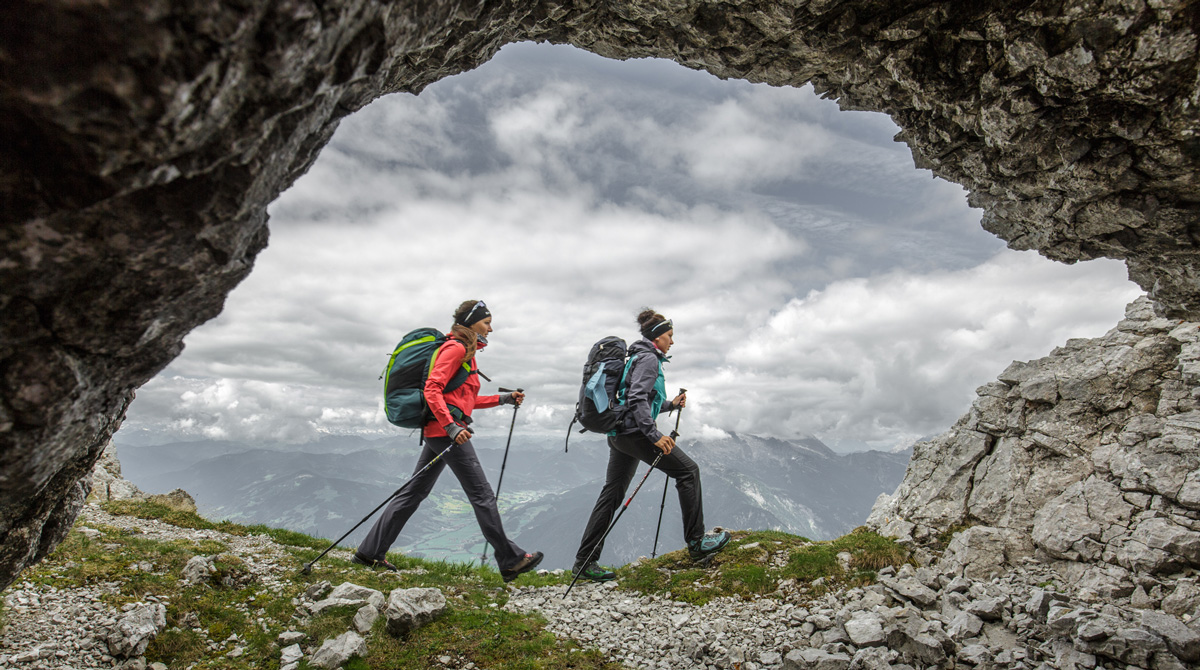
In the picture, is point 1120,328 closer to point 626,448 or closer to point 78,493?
point 626,448

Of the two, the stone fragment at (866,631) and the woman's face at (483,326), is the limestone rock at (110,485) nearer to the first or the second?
the woman's face at (483,326)

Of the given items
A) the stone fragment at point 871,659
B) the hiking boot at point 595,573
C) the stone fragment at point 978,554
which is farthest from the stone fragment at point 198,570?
the stone fragment at point 978,554

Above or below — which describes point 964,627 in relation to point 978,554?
below

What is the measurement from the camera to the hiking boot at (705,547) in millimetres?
11259

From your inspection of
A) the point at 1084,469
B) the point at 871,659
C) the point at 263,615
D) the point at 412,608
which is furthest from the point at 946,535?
the point at 263,615

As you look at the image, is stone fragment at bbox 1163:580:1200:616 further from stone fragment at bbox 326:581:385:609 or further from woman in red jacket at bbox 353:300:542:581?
stone fragment at bbox 326:581:385:609

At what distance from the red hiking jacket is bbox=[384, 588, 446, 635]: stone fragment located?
2776mm

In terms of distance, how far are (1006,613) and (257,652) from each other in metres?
10.9

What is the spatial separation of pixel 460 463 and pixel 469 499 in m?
0.75

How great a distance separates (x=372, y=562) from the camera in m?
9.99

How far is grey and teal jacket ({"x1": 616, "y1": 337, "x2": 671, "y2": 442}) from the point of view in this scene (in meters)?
9.82

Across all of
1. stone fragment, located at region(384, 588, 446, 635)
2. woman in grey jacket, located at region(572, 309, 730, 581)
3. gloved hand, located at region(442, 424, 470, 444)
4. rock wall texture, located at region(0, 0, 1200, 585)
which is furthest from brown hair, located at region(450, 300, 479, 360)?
rock wall texture, located at region(0, 0, 1200, 585)

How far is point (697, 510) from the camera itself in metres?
10.7

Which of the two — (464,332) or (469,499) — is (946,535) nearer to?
(469,499)
